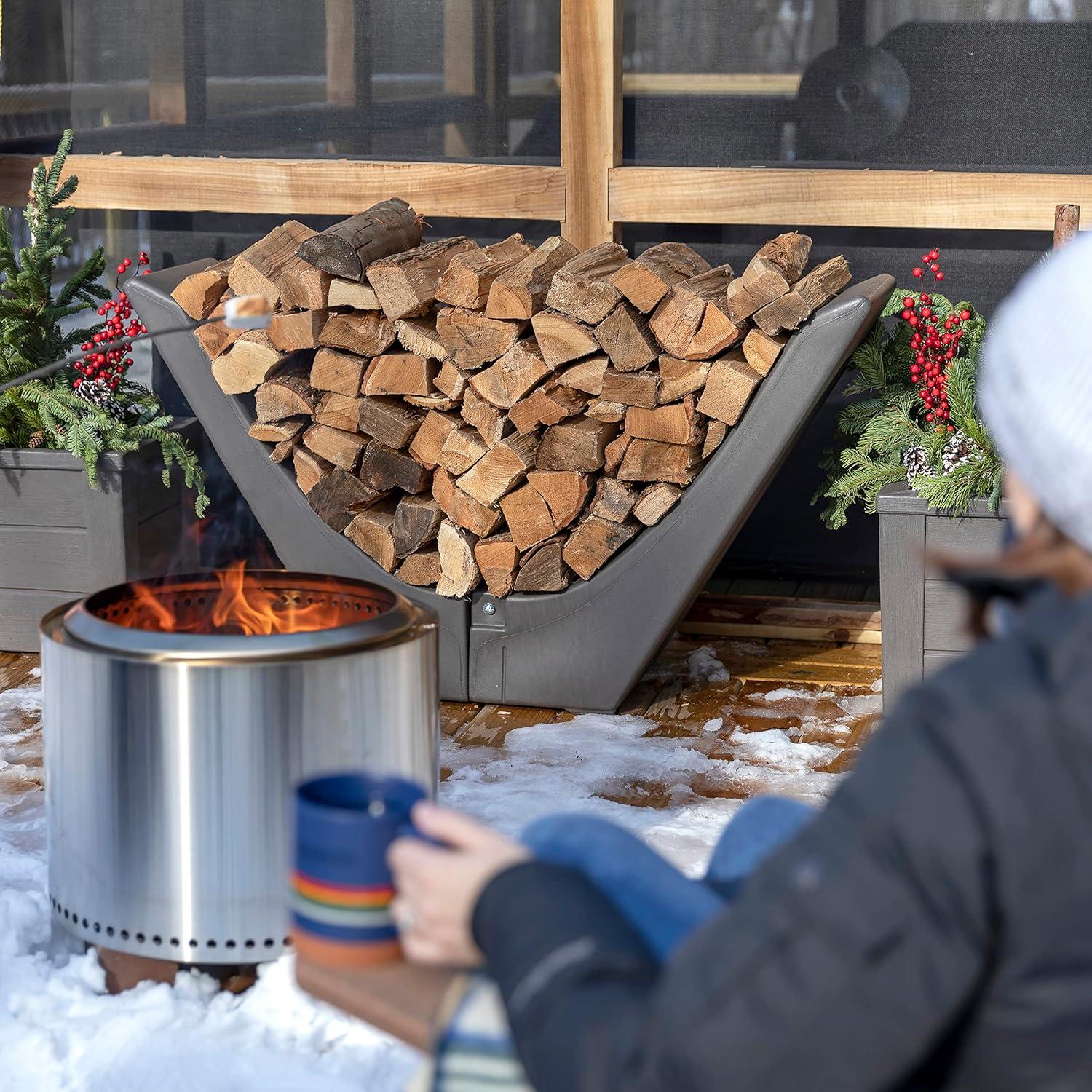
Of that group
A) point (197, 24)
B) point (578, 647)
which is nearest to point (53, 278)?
point (197, 24)

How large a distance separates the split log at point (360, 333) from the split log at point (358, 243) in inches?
3.4

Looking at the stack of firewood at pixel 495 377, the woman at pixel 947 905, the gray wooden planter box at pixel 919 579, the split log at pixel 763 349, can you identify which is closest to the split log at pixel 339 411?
the stack of firewood at pixel 495 377

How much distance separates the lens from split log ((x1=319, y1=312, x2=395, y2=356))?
3.12 metres

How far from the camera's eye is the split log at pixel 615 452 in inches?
121

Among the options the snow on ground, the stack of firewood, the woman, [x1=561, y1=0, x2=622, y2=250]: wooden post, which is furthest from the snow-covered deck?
the woman

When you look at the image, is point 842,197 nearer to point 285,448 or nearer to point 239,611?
point 285,448

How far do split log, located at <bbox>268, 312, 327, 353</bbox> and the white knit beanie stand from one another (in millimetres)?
2395

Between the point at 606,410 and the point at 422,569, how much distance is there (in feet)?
1.72

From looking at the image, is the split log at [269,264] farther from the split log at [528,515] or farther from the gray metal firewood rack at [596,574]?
the split log at [528,515]

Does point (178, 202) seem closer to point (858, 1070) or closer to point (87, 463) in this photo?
point (87, 463)

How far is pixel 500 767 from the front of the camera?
9.61 feet

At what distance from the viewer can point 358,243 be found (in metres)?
3.12

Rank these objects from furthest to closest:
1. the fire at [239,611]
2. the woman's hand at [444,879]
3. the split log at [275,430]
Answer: the split log at [275,430]
the fire at [239,611]
the woman's hand at [444,879]

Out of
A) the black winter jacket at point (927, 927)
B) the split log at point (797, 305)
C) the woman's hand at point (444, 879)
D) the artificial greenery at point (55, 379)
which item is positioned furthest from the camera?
the artificial greenery at point (55, 379)
